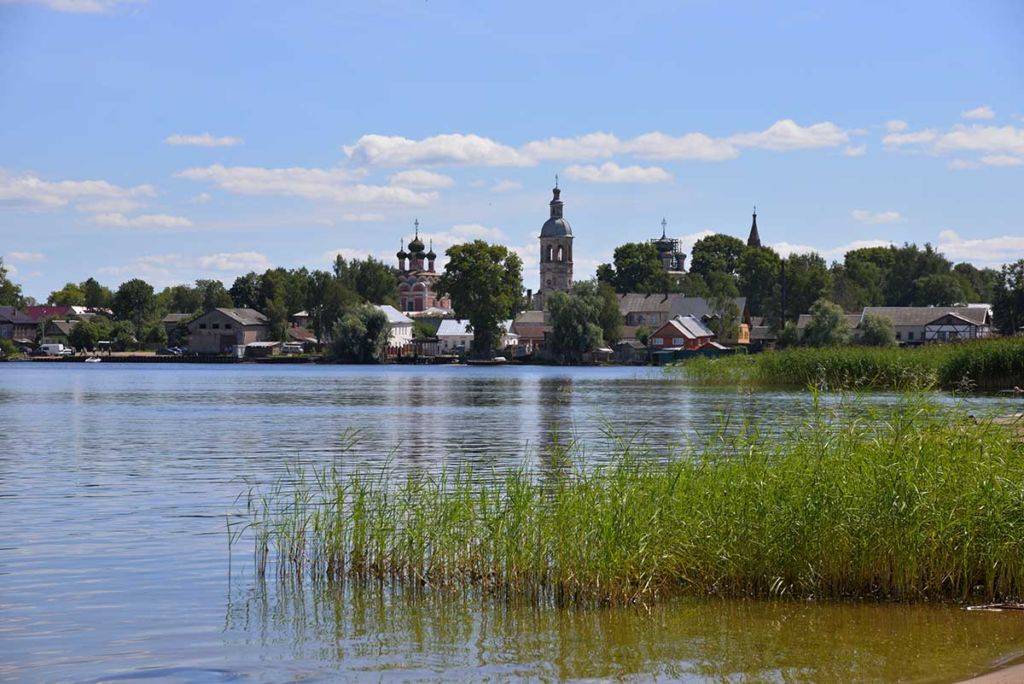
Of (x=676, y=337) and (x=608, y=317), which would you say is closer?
(x=608, y=317)

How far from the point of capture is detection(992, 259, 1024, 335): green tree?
136 m

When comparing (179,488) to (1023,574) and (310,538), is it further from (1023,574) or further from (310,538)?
(1023,574)

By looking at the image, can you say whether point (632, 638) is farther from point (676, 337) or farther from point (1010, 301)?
point (676, 337)

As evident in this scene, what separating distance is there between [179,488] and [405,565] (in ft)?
38.4

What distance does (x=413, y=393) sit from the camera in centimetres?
7731

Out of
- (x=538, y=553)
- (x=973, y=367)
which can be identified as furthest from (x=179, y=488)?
(x=973, y=367)

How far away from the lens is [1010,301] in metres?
138

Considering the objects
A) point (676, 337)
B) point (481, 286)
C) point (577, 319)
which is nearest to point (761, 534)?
point (577, 319)

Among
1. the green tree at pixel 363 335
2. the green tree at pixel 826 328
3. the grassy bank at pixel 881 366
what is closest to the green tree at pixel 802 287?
the green tree at pixel 826 328

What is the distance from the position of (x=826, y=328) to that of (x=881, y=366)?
6621cm

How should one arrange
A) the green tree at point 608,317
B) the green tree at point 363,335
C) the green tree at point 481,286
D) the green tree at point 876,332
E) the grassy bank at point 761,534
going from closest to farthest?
the grassy bank at point 761,534 < the green tree at point 876,332 < the green tree at point 363,335 < the green tree at point 608,317 < the green tree at point 481,286

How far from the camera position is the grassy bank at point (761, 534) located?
13562 mm

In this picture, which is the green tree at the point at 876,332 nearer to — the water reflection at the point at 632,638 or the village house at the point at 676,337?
the village house at the point at 676,337

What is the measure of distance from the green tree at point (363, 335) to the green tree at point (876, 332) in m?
58.1
